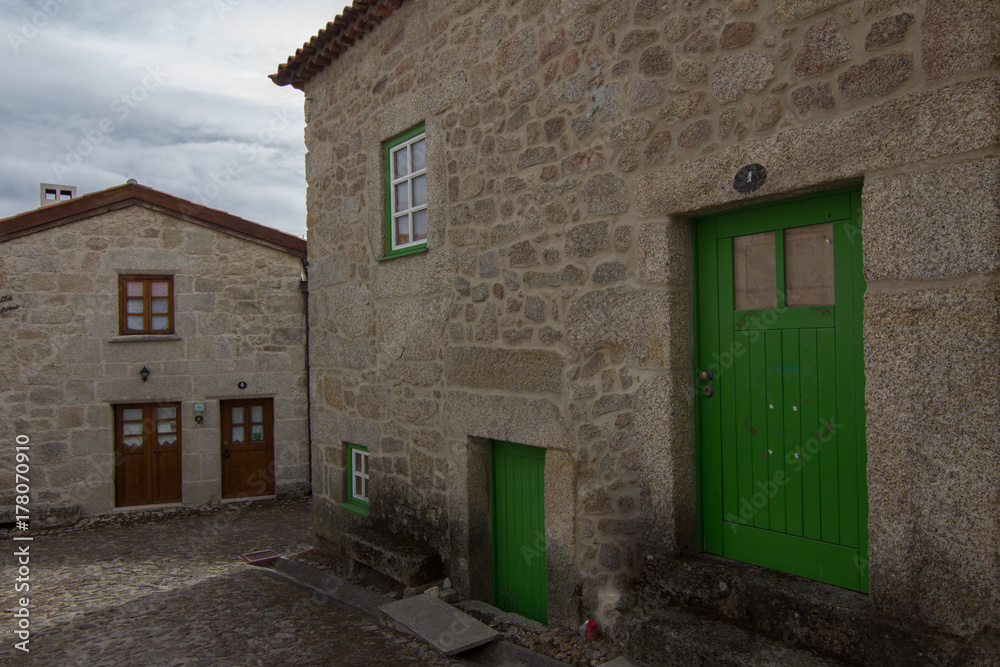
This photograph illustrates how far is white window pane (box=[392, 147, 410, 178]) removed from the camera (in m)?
5.73

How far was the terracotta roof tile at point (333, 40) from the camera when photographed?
568 centimetres

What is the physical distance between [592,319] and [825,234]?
1.29 m

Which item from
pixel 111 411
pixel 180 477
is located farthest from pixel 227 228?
pixel 180 477

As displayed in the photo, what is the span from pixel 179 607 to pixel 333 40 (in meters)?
5.01

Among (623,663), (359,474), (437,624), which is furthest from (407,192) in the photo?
(623,663)

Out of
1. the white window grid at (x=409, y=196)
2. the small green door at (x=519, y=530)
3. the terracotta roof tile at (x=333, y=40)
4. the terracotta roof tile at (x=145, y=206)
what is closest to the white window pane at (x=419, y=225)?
the white window grid at (x=409, y=196)

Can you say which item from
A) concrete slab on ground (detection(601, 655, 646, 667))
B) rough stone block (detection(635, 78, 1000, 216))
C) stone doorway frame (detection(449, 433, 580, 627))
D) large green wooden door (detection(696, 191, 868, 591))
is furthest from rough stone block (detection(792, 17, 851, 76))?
concrete slab on ground (detection(601, 655, 646, 667))

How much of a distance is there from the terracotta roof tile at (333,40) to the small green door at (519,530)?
143 inches

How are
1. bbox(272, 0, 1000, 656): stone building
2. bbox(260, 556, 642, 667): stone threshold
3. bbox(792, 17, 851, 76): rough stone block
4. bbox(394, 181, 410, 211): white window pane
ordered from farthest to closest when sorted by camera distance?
1. bbox(394, 181, 410, 211): white window pane
2. bbox(260, 556, 642, 667): stone threshold
3. bbox(792, 17, 851, 76): rough stone block
4. bbox(272, 0, 1000, 656): stone building

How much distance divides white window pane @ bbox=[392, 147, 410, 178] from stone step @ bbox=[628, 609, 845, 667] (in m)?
3.89

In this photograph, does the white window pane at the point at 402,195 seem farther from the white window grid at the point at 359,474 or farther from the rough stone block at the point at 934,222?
the rough stone block at the point at 934,222

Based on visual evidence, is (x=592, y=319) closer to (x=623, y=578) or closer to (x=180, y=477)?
(x=623, y=578)

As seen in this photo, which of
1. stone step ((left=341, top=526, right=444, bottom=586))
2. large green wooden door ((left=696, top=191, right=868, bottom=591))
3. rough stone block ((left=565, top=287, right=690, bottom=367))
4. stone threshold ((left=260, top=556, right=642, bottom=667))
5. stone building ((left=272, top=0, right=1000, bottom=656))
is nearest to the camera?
stone building ((left=272, top=0, right=1000, bottom=656))

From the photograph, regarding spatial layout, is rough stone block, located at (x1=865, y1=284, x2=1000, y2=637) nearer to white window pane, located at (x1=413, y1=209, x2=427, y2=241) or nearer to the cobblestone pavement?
the cobblestone pavement
